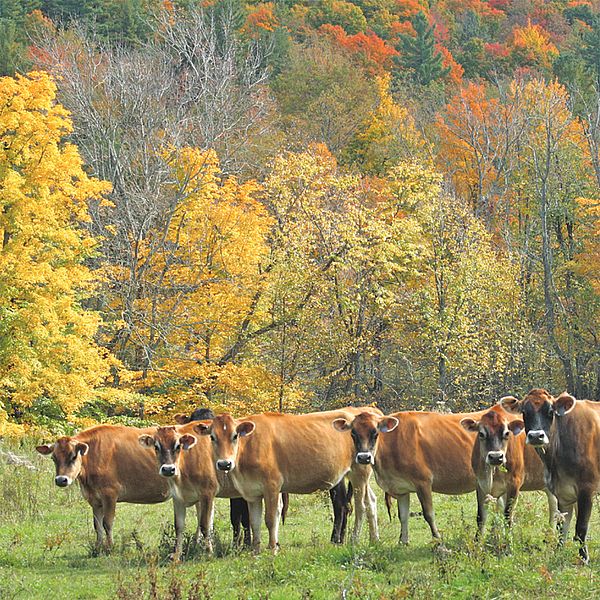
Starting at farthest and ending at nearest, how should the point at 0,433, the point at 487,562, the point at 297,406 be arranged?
the point at 297,406
the point at 0,433
the point at 487,562

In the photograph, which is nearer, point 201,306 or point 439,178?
point 201,306

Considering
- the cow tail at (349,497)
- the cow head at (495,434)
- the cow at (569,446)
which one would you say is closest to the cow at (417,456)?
the cow tail at (349,497)

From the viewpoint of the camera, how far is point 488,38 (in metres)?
112

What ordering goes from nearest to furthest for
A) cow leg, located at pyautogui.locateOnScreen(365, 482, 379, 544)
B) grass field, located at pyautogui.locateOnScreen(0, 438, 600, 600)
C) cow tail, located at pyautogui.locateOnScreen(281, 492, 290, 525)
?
grass field, located at pyautogui.locateOnScreen(0, 438, 600, 600) → cow leg, located at pyautogui.locateOnScreen(365, 482, 379, 544) → cow tail, located at pyautogui.locateOnScreen(281, 492, 290, 525)

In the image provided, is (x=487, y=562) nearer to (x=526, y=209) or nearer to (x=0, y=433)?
(x=0, y=433)

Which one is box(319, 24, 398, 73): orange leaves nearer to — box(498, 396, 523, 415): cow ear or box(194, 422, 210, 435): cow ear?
box(498, 396, 523, 415): cow ear

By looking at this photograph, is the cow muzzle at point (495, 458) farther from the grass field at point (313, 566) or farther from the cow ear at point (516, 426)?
the grass field at point (313, 566)

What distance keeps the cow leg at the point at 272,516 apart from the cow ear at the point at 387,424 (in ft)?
5.34

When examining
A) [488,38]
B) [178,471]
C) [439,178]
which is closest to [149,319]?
[439,178]

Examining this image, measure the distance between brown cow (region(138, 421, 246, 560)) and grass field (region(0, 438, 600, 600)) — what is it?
1.44 ft

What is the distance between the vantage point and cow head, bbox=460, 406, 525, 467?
1200 cm

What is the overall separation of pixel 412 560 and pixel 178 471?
131 inches

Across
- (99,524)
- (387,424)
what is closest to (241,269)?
(99,524)

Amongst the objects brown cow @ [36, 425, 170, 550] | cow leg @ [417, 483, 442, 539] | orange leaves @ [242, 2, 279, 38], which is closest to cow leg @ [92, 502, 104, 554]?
brown cow @ [36, 425, 170, 550]
